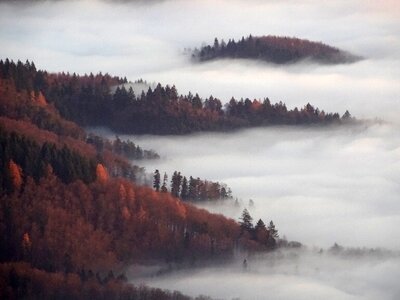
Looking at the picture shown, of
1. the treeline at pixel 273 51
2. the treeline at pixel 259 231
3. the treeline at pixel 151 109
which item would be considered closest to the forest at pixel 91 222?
the treeline at pixel 259 231

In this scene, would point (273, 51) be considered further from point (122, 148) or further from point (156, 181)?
point (156, 181)

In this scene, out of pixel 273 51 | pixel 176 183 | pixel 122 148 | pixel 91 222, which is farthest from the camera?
pixel 273 51

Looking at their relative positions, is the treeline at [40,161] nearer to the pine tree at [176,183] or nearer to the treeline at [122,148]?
the treeline at [122,148]

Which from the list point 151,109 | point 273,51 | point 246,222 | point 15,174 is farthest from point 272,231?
point 273,51

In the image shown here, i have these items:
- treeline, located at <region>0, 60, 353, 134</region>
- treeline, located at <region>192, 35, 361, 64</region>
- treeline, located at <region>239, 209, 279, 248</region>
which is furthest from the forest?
treeline, located at <region>192, 35, 361, 64</region>

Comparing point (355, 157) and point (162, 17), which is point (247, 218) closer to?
point (355, 157)

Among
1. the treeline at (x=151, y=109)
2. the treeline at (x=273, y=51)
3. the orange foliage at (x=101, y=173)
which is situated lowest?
the orange foliage at (x=101, y=173)
